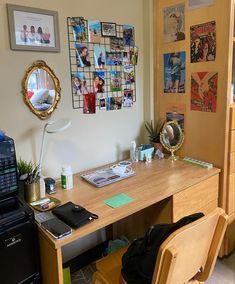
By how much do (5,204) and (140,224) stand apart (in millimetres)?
1041

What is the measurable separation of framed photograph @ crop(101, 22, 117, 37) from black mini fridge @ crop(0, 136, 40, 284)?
1122 mm

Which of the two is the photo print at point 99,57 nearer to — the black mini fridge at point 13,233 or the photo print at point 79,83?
the photo print at point 79,83

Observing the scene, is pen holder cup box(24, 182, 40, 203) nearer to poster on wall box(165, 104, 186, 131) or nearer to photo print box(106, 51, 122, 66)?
photo print box(106, 51, 122, 66)

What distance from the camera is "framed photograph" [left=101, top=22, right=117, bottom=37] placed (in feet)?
6.40

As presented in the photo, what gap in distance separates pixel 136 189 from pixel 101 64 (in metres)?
0.95

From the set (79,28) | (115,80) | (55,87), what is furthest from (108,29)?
(55,87)

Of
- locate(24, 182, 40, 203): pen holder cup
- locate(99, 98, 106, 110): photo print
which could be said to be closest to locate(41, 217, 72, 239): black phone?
locate(24, 182, 40, 203): pen holder cup

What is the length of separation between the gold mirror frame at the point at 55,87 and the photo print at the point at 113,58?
0.46m

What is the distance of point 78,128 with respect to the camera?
1.96 metres

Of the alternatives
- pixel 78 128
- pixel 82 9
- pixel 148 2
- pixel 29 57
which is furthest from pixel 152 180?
pixel 148 2

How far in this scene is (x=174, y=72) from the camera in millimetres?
2111

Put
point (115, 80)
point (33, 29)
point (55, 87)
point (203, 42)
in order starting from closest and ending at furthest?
point (33, 29) → point (55, 87) → point (203, 42) → point (115, 80)

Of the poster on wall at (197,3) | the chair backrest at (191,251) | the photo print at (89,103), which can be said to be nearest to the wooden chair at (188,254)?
the chair backrest at (191,251)

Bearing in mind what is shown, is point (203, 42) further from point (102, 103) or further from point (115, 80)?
point (102, 103)
